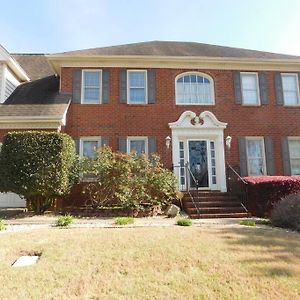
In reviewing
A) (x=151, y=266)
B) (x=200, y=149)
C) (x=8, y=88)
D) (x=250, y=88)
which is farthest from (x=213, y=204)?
(x=8, y=88)

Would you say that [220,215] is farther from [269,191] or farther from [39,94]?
[39,94]

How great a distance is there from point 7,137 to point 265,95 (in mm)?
10392

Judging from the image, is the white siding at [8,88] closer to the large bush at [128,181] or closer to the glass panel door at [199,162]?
the large bush at [128,181]

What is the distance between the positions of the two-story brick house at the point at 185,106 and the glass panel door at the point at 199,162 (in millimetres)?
41

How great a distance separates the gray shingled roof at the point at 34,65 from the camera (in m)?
17.1

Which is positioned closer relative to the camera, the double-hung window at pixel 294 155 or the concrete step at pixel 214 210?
the concrete step at pixel 214 210

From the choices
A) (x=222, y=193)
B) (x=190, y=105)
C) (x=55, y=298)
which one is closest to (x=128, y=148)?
(x=190, y=105)

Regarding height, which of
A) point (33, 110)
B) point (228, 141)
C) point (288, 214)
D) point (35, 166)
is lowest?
point (288, 214)

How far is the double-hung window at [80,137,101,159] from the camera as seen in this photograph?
45.9ft

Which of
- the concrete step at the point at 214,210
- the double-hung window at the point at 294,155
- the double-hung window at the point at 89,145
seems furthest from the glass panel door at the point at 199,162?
the double-hung window at the point at 89,145

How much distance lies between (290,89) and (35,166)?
1112 centimetres

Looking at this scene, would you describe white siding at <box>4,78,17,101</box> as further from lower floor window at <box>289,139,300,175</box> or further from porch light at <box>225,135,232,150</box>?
lower floor window at <box>289,139,300,175</box>

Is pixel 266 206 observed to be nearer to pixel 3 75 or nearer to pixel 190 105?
pixel 190 105

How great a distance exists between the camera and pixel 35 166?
10781 mm
